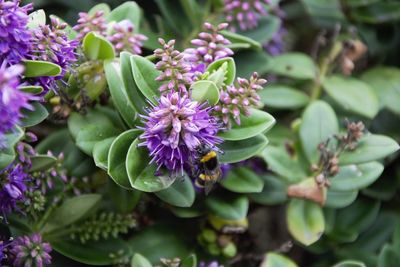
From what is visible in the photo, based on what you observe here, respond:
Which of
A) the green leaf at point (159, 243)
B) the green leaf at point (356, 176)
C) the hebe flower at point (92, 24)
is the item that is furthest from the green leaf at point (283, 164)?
the hebe flower at point (92, 24)

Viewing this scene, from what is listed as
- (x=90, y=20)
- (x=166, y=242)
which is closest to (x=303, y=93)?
(x=166, y=242)

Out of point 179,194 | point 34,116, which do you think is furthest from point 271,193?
point 34,116

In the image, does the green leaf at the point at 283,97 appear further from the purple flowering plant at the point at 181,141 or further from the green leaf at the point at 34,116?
the green leaf at the point at 34,116

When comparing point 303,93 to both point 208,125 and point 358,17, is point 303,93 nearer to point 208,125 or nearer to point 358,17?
point 358,17

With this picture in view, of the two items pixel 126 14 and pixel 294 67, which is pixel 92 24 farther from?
pixel 294 67

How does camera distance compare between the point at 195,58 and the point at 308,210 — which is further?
the point at 308,210
